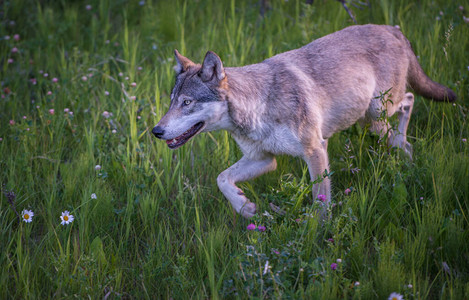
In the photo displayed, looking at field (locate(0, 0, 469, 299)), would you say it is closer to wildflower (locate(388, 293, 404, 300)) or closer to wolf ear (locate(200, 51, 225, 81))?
wildflower (locate(388, 293, 404, 300))

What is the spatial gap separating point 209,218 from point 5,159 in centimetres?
256

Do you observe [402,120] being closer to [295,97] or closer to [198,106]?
[295,97]

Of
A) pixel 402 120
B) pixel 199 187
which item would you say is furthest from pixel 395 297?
pixel 402 120

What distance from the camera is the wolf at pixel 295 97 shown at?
4234mm

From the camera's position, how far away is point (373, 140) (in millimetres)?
5207

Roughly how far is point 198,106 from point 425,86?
2.77 metres

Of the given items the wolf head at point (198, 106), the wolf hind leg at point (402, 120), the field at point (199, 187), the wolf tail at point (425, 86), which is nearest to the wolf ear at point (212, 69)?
the wolf head at point (198, 106)

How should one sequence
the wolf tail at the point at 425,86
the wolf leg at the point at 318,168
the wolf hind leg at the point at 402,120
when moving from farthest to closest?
1. the wolf hind leg at the point at 402,120
2. the wolf tail at the point at 425,86
3. the wolf leg at the point at 318,168

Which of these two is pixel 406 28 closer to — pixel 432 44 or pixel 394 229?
pixel 432 44

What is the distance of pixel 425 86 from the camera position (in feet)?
17.3

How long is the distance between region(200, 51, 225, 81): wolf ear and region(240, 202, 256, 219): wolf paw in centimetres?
120

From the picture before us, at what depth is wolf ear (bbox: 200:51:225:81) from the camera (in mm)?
4141

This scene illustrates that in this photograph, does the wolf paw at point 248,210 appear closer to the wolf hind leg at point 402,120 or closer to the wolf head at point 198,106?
the wolf head at point 198,106

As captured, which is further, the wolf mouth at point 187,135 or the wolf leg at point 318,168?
the wolf leg at point 318,168
